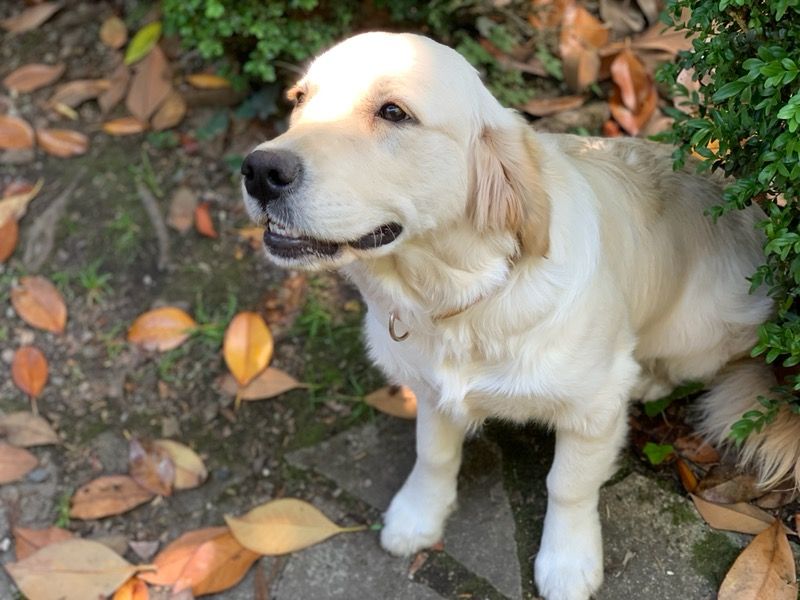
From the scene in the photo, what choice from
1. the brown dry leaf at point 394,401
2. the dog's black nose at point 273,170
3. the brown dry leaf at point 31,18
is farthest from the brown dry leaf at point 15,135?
the dog's black nose at point 273,170

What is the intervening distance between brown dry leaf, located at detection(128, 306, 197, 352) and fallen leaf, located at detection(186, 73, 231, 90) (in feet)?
4.03

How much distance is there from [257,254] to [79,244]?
0.82 m

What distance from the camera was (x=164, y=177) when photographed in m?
4.27

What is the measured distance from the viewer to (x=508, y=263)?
236cm

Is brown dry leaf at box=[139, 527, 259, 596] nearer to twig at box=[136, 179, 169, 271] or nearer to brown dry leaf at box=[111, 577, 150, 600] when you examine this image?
brown dry leaf at box=[111, 577, 150, 600]

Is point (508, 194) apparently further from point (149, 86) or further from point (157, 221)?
point (149, 86)

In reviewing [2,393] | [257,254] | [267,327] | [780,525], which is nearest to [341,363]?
[267,327]

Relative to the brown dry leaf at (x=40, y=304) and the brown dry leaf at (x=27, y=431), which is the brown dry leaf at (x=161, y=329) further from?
the brown dry leaf at (x=27, y=431)

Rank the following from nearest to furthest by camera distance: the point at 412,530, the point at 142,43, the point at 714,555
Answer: the point at 714,555, the point at 412,530, the point at 142,43

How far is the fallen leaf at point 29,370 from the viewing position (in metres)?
3.69

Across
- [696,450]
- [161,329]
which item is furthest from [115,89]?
[696,450]

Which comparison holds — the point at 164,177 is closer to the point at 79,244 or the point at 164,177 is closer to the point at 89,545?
the point at 79,244

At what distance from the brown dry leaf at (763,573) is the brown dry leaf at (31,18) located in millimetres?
4265

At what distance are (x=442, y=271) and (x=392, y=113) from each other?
427mm
